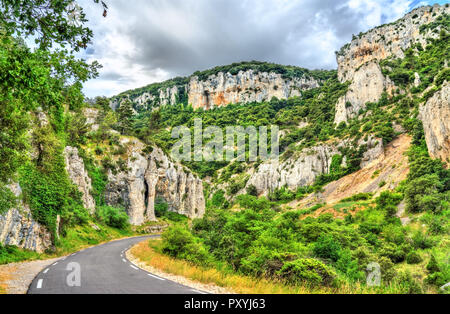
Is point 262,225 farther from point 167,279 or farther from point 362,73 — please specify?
point 362,73

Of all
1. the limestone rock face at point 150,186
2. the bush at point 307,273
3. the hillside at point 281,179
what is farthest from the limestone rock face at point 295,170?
the bush at point 307,273

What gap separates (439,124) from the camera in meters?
34.2

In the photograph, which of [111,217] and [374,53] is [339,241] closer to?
[111,217]

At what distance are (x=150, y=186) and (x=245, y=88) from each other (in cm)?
11288

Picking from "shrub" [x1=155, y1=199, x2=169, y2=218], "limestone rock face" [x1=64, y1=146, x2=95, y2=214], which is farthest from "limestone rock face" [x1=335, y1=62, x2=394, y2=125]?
"limestone rock face" [x1=64, y1=146, x2=95, y2=214]

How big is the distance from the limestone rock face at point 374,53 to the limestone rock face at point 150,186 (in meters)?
52.0

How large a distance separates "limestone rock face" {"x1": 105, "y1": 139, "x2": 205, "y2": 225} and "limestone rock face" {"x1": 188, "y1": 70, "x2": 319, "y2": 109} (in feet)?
312

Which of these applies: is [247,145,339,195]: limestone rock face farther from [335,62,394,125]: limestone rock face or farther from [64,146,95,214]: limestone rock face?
[64,146,95,214]: limestone rock face

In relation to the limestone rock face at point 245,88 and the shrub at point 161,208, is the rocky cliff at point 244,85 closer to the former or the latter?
the limestone rock face at point 245,88

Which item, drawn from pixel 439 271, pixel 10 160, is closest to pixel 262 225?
pixel 439 271

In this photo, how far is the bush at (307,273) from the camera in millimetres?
10016

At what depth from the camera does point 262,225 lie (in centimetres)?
1778

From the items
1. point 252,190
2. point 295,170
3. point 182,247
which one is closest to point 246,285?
point 182,247
